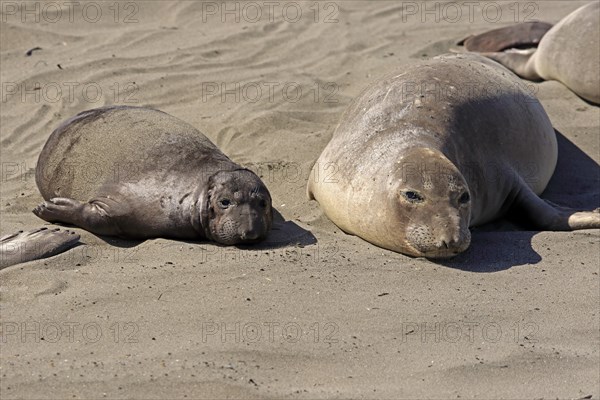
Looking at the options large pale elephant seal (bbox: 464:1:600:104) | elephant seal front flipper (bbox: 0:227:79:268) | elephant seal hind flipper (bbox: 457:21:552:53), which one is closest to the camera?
elephant seal front flipper (bbox: 0:227:79:268)

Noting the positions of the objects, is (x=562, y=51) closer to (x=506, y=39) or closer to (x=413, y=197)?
(x=506, y=39)

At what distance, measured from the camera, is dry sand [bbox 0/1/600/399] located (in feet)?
12.8

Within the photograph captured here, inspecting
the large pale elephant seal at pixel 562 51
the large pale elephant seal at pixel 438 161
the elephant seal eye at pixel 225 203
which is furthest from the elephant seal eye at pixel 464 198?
the large pale elephant seal at pixel 562 51

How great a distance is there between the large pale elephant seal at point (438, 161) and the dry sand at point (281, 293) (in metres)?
0.15

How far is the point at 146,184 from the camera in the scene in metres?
5.70

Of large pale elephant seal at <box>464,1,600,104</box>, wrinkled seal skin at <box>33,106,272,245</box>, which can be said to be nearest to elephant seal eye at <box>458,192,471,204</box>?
wrinkled seal skin at <box>33,106,272,245</box>

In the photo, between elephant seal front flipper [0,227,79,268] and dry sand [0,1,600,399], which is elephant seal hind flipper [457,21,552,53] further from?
elephant seal front flipper [0,227,79,268]

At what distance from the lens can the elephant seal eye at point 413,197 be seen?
5.25 meters

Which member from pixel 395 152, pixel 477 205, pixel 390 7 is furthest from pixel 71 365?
pixel 390 7

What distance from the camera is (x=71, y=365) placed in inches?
153

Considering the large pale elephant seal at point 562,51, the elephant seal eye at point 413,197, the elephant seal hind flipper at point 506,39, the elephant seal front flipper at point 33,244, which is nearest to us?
the elephant seal front flipper at point 33,244

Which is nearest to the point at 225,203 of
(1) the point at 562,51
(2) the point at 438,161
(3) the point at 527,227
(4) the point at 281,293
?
(4) the point at 281,293

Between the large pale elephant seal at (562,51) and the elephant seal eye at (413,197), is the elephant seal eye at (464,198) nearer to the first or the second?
the elephant seal eye at (413,197)

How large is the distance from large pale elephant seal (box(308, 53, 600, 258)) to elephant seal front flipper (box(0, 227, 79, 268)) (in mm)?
1444
